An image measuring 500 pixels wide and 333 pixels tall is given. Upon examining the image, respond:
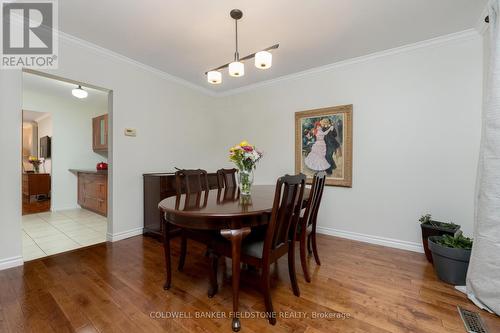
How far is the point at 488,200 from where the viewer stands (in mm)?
1679

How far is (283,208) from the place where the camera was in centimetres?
154

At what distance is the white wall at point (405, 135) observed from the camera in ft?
7.95

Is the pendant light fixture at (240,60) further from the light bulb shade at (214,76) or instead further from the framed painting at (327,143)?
the framed painting at (327,143)

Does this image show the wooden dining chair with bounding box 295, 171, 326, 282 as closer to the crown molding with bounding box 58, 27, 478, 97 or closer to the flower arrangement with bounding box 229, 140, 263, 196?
the flower arrangement with bounding box 229, 140, 263, 196

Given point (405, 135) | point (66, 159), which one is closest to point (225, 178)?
point (405, 135)

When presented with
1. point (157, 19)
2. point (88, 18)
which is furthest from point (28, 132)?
point (157, 19)

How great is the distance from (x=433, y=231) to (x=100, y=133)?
5826mm

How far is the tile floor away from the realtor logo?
2.07m

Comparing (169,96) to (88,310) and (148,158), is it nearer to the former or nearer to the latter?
(148,158)

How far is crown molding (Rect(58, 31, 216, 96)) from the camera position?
8.33 ft

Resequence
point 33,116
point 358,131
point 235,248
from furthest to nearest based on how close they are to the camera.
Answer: point 33,116, point 358,131, point 235,248

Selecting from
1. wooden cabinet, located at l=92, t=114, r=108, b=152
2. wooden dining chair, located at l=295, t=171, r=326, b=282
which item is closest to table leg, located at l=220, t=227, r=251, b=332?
wooden dining chair, located at l=295, t=171, r=326, b=282

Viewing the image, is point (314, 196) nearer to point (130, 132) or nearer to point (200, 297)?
point (200, 297)

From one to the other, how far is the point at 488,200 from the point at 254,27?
254 centimetres
